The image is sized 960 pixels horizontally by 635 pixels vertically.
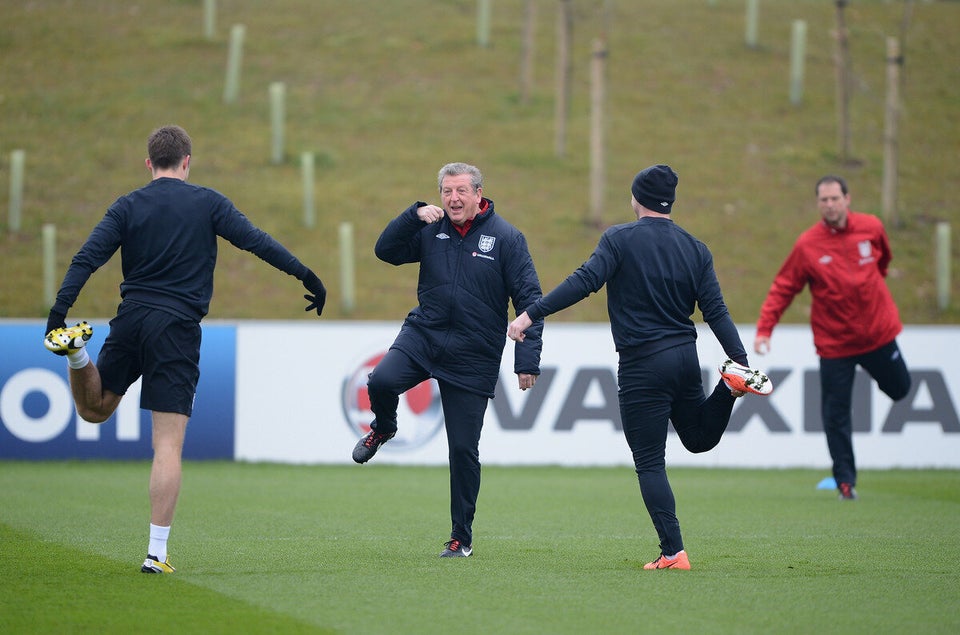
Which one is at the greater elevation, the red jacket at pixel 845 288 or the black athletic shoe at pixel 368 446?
the red jacket at pixel 845 288

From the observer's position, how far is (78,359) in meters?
6.21

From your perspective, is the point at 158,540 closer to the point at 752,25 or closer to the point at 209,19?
the point at 209,19

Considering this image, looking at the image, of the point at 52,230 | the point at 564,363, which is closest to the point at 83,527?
the point at 564,363

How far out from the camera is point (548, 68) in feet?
95.2

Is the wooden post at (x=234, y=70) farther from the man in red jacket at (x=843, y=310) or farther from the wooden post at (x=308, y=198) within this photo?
the man in red jacket at (x=843, y=310)

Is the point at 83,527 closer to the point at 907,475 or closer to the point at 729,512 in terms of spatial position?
the point at 729,512

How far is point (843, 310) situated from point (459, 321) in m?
4.46

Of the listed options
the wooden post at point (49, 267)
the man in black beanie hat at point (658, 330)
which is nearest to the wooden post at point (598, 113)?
the wooden post at point (49, 267)

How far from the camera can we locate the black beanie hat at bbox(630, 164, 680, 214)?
6742mm

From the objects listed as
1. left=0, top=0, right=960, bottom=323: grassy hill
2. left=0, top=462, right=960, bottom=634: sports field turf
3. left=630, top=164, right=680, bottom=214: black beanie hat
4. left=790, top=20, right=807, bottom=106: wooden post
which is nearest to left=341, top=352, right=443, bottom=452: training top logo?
left=0, top=462, right=960, bottom=634: sports field turf

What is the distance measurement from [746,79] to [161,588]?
2456 centimetres

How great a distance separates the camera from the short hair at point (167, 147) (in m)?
6.51

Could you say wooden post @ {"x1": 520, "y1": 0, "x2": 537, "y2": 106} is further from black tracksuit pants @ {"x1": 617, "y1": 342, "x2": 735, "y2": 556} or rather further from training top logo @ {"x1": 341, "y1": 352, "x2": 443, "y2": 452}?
black tracksuit pants @ {"x1": 617, "y1": 342, "x2": 735, "y2": 556}

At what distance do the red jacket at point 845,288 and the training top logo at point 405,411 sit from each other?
4.00 m
